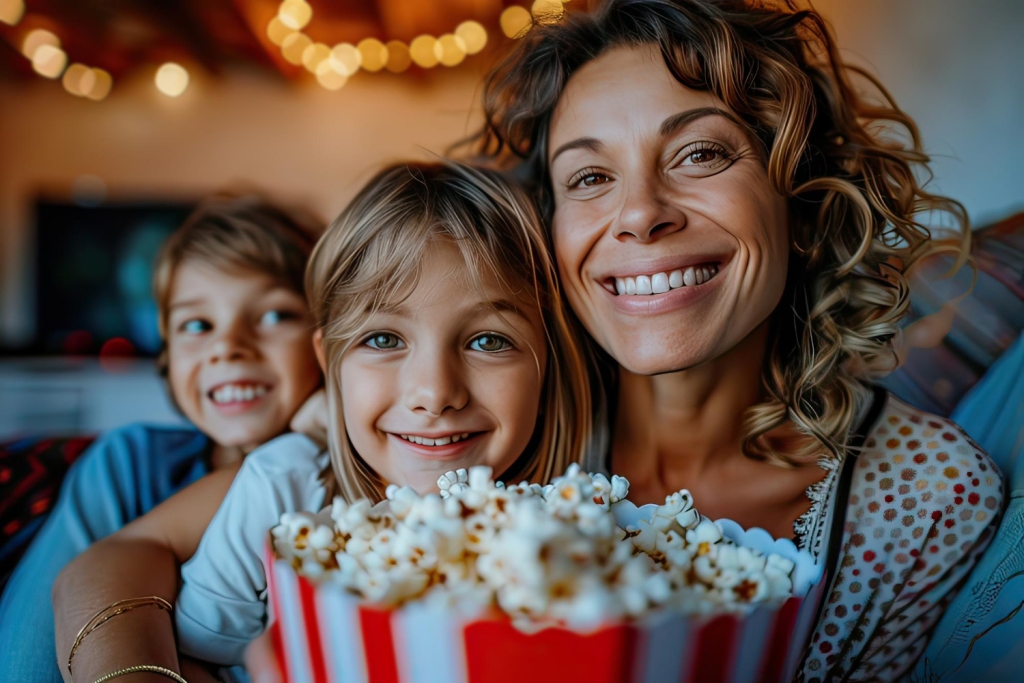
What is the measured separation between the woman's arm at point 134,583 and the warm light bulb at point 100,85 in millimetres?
2637

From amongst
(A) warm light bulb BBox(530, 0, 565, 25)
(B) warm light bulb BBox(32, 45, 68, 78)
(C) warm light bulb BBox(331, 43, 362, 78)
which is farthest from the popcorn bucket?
(B) warm light bulb BBox(32, 45, 68, 78)

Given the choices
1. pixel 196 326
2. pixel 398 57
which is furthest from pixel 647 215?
pixel 398 57

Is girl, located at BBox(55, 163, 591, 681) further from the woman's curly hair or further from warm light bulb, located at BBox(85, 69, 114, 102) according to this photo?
warm light bulb, located at BBox(85, 69, 114, 102)

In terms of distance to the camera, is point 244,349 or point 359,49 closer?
point 244,349

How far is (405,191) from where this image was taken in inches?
37.8

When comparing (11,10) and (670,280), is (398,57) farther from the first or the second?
(670,280)

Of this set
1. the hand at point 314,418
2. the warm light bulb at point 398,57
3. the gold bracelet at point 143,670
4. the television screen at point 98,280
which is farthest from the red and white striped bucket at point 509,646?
the television screen at point 98,280

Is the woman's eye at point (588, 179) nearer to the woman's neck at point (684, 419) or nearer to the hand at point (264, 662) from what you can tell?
the woman's neck at point (684, 419)

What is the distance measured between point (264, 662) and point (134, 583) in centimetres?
35

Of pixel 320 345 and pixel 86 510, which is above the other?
pixel 320 345

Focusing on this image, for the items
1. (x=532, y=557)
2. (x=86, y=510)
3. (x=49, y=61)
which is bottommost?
(x=86, y=510)

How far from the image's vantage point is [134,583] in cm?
88

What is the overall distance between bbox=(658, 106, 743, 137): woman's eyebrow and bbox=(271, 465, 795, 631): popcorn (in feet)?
1.46

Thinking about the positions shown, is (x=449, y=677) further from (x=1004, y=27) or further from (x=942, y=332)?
(x=1004, y=27)
